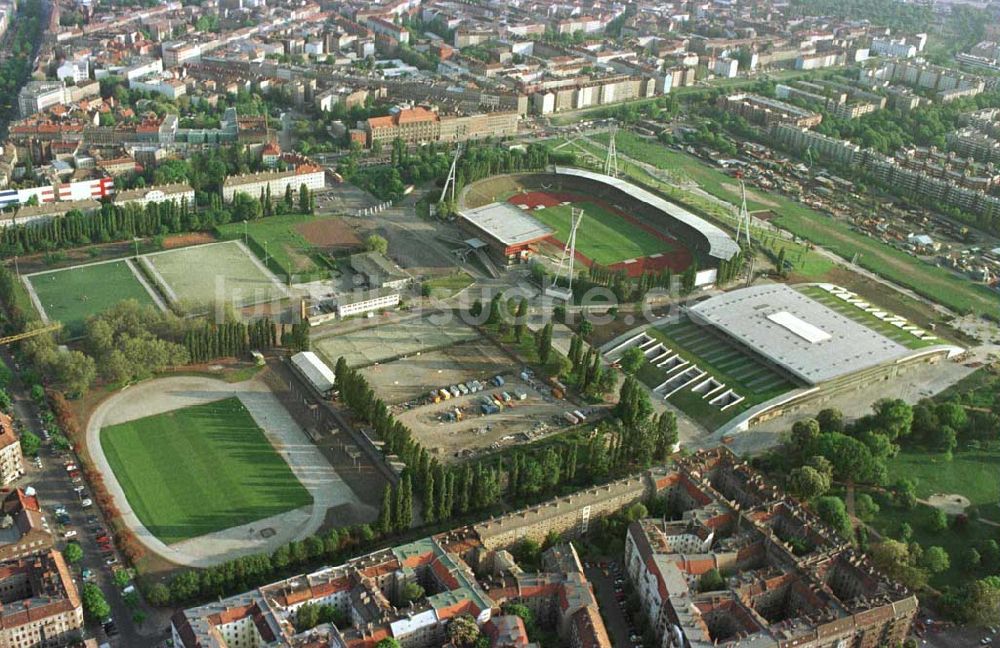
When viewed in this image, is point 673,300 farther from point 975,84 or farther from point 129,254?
point 975,84

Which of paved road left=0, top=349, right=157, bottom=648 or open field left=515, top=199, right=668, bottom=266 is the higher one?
open field left=515, top=199, right=668, bottom=266

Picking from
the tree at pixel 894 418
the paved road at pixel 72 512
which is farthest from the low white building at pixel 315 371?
the tree at pixel 894 418

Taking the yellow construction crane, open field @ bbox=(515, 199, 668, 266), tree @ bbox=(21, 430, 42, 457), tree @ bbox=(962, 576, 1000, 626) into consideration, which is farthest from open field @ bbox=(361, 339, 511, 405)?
tree @ bbox=(962, 576, 1000, 626)

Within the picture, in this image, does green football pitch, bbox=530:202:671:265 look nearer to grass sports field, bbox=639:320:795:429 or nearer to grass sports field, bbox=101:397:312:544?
grass sports field, bbox=639:320:795:429

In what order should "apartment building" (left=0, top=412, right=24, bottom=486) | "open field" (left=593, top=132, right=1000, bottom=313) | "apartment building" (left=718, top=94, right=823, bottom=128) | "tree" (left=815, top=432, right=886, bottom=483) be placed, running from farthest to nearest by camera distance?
1. "apartment building" (left=718, top=94, right=823, bottom=128)
2. "open field" (left=593, top=132, right=1000, bottom=313)
3. "tree" (left=815, top=432, right=886, bottom=483)
4. "apartment building" (left=0, top=412, right=24, bottom=486)

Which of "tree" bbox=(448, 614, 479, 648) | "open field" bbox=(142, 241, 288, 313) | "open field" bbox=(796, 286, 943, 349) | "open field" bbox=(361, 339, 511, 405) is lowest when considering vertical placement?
"open field" bbox=(361, 339, 511, 405)
